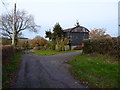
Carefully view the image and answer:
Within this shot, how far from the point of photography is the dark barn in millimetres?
27375

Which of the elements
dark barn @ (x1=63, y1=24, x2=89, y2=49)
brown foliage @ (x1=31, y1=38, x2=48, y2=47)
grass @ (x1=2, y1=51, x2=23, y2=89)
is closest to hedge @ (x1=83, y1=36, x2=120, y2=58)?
grass @ (x1=2, y1=51, x2=23, y2=89)

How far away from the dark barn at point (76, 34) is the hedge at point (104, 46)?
1433 centimetres

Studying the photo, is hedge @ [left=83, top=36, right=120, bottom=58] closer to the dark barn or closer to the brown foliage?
the dark barn

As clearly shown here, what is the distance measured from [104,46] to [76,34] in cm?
1833

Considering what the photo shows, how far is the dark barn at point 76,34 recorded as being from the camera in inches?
1078

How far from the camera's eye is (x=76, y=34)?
28078 millimetres

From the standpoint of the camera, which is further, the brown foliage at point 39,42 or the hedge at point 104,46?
the brown foliage at point 39,42

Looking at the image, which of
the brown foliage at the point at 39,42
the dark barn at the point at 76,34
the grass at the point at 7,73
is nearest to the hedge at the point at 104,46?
the grass at the point at 7,73

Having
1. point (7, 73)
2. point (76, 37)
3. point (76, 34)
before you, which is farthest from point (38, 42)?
point (7, 73)

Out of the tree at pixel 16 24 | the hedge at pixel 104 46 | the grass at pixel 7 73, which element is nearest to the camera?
the grass at pixel 7 73

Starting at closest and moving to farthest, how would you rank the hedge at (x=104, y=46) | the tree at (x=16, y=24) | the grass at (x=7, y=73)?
the grass at (x=7, y=73) → the hedge at (x=104, y=46) → the tree at (x=16, y=24)

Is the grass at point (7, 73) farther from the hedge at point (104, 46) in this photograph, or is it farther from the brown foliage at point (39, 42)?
the brown foliage at point (39, 42)

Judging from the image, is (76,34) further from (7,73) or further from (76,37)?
(7,73)

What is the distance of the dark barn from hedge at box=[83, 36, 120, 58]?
564 inches
